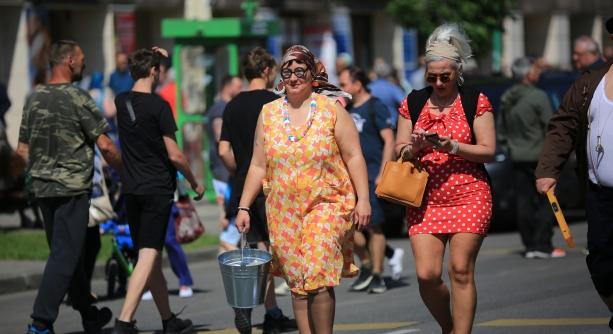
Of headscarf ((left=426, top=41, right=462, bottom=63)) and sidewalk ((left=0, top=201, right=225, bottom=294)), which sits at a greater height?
headscarf ((left=426, top=41, right=462, bottom=63))

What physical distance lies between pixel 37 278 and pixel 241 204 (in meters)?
5.49

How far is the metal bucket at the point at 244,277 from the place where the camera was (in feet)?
25.0

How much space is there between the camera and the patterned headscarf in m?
7.85

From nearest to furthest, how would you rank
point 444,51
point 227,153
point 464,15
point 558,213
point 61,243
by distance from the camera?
point 558,213, point 444,51, point 61,243, point 227,153, point 464,15

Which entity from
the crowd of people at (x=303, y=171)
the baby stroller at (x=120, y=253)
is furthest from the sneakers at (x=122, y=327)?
the baby stroller at (x=120, y=253)

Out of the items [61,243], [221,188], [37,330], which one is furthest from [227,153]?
[221,188]

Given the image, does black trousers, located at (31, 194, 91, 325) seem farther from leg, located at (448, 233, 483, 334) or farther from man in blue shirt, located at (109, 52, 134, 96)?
man in blue shirt, located at (109, 52, 134, 96)

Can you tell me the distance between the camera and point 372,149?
1216 centimetres

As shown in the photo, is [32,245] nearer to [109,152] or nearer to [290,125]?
[109,152]

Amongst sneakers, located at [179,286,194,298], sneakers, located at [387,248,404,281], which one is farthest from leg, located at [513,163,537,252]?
sneakers, located at [179,286,194,298]

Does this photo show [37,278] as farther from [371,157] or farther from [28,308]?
[371,157]

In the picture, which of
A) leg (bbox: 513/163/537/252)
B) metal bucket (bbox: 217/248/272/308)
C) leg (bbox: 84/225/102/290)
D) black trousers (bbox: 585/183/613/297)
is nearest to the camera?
black trousers (bbox: 585/183/613/297)

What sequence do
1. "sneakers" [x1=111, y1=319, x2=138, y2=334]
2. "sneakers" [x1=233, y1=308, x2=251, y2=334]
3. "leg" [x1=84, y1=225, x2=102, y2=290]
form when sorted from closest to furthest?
1. "sneakers" [x1=233, y1=308, x2=251, y2=334]
2. "sneakers" [x1=111, y1=319, x2=138, y2=334]
3. "leg" [x1=84, y1=225, x2=102, y2=290]

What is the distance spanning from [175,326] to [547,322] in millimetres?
2515
